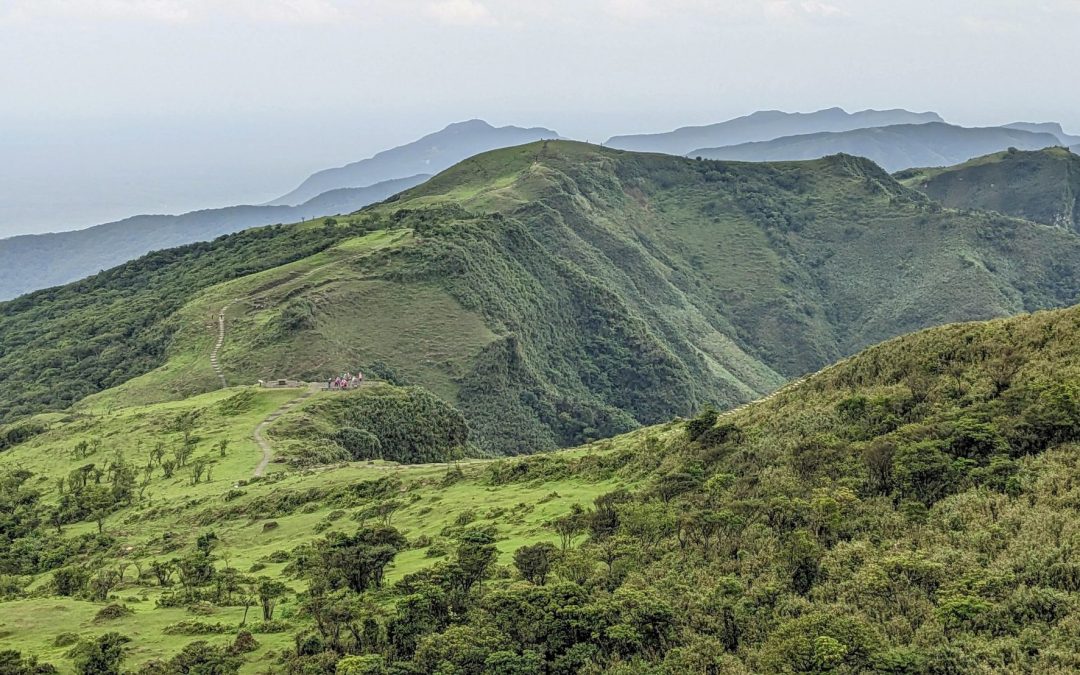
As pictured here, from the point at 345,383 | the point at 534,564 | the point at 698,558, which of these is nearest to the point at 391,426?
the point at 345,383

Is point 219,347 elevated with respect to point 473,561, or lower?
elevated

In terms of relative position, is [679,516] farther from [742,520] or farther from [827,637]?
[827,637]

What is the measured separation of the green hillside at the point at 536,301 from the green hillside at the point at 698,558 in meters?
48.1

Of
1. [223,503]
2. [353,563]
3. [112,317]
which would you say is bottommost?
[223,503]

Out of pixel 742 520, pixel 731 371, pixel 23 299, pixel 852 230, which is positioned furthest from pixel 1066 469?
pixel 852 230

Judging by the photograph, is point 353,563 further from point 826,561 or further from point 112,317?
point 112,317

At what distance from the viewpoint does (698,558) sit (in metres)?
26.3

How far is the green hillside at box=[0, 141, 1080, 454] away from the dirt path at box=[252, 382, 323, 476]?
954 cm

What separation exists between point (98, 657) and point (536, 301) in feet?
358

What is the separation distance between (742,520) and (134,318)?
106 m

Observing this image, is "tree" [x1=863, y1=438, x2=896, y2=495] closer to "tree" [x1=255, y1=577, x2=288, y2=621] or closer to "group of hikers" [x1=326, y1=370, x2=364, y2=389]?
"tree" [x1=255, y1=577, x2=288, y2=621]

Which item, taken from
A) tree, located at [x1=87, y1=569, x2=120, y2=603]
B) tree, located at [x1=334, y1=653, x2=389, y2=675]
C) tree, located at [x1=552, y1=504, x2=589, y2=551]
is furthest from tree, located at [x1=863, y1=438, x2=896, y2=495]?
tree, located at [x1=87, y1=569, x2=120, y2=603]

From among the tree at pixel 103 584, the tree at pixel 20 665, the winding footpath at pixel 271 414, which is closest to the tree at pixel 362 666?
the tree at pixel 20 665

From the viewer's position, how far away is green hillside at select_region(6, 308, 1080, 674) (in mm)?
20375
